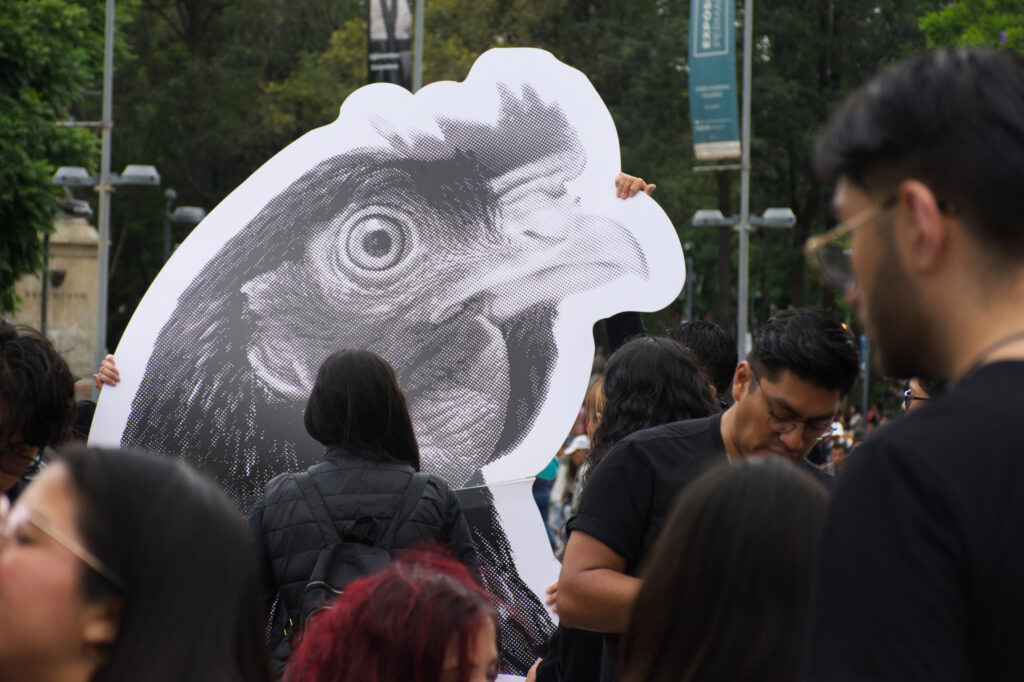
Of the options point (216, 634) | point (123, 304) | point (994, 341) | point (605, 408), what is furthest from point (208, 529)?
point (123, 304)

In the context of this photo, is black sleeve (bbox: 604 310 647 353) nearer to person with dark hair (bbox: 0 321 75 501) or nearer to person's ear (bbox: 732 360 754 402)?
person's ear (bbox: 732 360 754 402)

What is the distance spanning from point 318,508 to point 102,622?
2.18m

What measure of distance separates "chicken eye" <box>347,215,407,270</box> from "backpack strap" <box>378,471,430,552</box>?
1.55 meters

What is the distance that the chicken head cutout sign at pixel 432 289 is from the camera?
509cm

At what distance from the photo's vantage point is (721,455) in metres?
3.35

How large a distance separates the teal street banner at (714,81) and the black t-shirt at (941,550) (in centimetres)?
1949

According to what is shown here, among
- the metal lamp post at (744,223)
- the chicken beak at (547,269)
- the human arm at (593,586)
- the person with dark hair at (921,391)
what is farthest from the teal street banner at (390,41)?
the human arm at (593,586)

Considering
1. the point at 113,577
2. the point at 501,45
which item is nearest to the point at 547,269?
the point at 113,577

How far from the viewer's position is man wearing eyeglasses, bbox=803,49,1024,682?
141cm

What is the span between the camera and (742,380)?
3609 millimetres

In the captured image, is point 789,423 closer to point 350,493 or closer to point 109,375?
point 350,493

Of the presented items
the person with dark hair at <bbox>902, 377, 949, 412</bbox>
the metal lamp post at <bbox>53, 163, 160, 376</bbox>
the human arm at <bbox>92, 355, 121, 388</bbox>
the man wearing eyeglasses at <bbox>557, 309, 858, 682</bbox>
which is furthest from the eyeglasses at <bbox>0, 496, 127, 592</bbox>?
the metal lamp post at <bbox>53, 163, 160, 376</bbox>

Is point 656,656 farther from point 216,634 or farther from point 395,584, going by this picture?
point 216,634

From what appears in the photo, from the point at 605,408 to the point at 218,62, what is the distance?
30.9 meters
